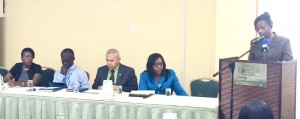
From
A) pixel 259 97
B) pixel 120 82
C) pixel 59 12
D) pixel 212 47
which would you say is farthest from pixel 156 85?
pixel 59 12

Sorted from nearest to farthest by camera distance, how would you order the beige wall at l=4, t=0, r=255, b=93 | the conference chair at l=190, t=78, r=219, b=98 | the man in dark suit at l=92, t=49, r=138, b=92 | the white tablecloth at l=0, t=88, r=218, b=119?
the white tablecloth at l=0, t=88, r=218, b=119
the conference chair at l=190, t=78, r=219, b=98
the man in dark suit at l=92, t=49, r=138, b=92
the beige wall at l=4, t=0, r=255, b=93

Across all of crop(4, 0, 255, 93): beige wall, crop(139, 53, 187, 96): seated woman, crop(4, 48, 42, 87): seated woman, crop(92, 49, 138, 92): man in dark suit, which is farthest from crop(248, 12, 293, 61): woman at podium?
crop(4, 48, 42, 87): seated woman

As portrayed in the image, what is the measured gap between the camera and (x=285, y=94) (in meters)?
2.70

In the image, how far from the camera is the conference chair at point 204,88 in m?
4.25

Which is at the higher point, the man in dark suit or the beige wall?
the beige wall

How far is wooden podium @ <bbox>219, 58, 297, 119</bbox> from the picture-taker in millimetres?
2629

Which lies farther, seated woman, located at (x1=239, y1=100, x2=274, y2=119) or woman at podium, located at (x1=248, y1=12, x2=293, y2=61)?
woman at podium, located at (x1=248, y1=12, x2=293, y2=61)

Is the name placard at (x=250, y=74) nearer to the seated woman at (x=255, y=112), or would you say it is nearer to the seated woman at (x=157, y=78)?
the seated woman at (x=255, y=112)

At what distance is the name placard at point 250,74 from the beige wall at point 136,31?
1931 mm

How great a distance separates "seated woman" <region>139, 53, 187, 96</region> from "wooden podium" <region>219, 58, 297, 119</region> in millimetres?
1176

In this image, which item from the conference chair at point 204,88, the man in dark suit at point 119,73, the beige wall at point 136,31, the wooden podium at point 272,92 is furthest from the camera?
the beige wall at point 136,31

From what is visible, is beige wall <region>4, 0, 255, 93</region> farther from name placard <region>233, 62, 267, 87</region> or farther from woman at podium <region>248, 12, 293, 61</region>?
name placard <region>233, 62, 267, 87</region>

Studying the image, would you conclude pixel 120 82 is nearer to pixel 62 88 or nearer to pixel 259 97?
pixel 62 88

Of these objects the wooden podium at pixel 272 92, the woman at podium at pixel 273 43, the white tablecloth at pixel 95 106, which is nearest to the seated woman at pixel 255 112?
the wooden podium at pixel 272 92
